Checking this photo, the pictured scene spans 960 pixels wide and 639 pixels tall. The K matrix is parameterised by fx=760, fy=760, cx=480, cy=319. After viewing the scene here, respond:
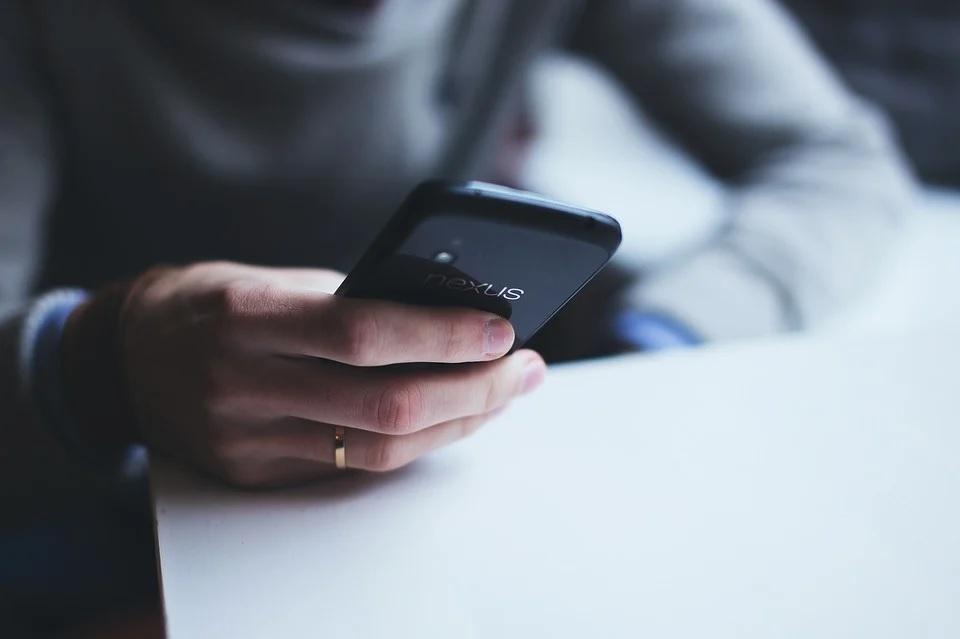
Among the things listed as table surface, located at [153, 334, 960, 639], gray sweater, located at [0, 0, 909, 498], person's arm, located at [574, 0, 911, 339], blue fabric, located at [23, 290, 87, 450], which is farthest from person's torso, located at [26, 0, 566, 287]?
table surface, located at [153, 334, 960, 639]

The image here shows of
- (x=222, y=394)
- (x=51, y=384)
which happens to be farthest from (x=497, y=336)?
(x=51, y=384)

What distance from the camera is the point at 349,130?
68cm

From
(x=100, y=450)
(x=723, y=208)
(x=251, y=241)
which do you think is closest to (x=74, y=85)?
(x=251, y=241)

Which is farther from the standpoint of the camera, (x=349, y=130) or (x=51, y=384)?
(x=349, y=130)

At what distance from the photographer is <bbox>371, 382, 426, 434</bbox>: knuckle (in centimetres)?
31

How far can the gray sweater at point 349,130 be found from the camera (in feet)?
1.89

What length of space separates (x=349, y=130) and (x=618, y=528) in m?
0.46

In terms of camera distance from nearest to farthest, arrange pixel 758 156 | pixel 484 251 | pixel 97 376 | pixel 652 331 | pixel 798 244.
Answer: pixel 484 251 < pixel 97 376 < pixel 652 331 < pixel 798 244 < pixel 758 156

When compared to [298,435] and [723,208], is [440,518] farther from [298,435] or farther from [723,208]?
[723,208]

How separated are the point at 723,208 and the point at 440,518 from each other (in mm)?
630

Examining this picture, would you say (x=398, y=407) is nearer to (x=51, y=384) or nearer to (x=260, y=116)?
(x=51, y=384)

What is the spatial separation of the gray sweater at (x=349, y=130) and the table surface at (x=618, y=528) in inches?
7.2

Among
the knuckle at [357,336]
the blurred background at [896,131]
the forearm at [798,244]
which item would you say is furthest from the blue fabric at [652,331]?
the knuckle at [357,336]

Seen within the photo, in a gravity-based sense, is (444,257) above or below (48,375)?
above
